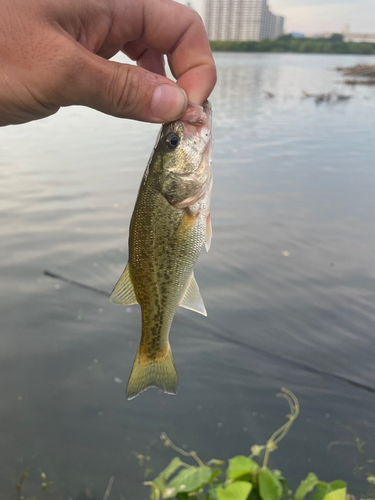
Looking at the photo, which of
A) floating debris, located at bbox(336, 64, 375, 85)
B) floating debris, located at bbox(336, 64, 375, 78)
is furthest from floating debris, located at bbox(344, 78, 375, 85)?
floating debris, located at bbox(336, 64, 375, 78)

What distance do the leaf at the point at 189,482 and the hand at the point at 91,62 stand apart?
185 centimetres

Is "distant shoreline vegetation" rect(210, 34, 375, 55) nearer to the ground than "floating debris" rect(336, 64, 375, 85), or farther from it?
nearer to the ground

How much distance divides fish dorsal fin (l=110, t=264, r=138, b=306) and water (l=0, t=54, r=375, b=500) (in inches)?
80.9

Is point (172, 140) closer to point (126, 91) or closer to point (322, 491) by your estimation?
point (126, 91)

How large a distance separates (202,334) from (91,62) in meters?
3.85

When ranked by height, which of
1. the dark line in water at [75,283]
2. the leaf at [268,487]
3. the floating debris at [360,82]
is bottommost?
the floating debris at [360,82]

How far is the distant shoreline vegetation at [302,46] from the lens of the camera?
3808 inches

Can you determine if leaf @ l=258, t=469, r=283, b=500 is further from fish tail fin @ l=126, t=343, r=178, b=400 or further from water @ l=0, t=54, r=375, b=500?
water @ l=0, t=54, r=375, b=500

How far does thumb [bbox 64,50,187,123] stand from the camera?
2021 mm

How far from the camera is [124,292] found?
2.35 metres

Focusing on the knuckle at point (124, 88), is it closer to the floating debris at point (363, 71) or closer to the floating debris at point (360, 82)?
the floating debris at point (360, 82)

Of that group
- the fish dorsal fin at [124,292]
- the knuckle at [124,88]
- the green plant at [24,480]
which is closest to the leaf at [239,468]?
the fish dorsal fin at [124,292]

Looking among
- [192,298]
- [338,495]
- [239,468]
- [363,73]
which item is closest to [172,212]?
[192,298]

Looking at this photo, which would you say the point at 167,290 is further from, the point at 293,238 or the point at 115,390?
the point at 293,238
